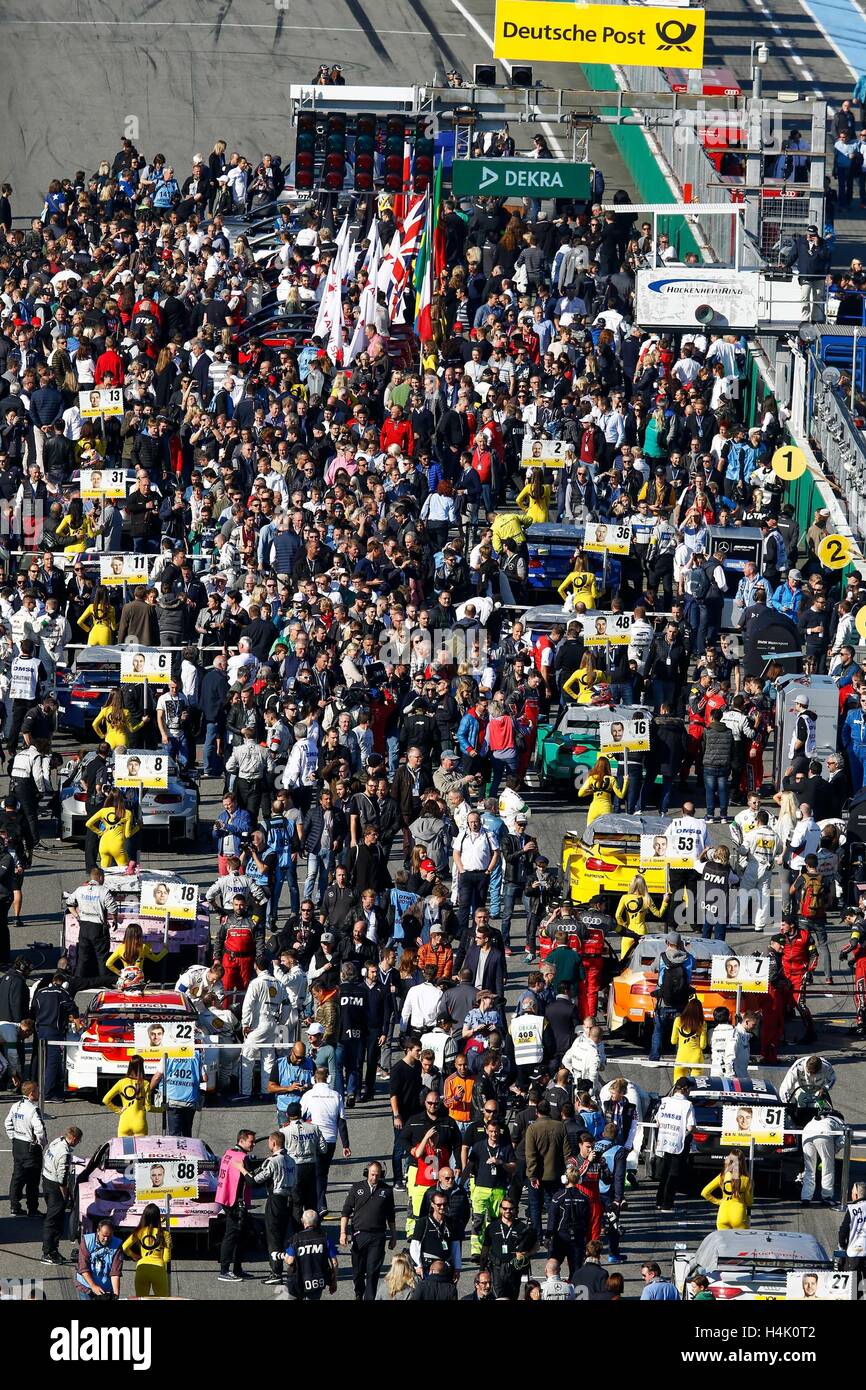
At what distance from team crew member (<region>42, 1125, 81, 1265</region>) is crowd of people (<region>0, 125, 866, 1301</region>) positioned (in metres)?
0.03

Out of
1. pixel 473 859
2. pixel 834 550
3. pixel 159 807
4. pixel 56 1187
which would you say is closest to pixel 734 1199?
pixel 56 1187

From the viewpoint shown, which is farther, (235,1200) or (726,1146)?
(726,1146)

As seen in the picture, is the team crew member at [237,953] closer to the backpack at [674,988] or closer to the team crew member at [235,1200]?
the backpack at [674,988]

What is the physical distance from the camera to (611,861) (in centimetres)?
2461

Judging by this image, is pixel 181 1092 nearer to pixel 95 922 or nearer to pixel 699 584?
pixel 95 922

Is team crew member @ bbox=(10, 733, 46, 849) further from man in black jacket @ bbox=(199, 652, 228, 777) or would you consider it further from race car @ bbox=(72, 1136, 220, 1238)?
race car @ bbox=(72, 1136, 220, 1238)

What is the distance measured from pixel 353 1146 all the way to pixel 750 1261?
14.5 feet

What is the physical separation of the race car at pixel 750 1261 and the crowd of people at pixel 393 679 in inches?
29.9

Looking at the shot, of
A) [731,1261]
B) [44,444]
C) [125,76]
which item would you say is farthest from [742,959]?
[125,76]

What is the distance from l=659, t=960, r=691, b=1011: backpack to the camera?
21656 millimetres

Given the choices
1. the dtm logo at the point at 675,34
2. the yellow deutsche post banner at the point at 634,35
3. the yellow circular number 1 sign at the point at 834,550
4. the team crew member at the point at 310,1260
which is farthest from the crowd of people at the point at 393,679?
the dtm logo at the point at 675,34

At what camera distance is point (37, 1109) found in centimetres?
1867

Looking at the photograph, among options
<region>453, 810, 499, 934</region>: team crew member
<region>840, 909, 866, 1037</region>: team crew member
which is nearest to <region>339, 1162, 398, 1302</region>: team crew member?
<region>453, 810, 499, 934</region>: team crew member

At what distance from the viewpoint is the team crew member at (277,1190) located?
17.8 metres
